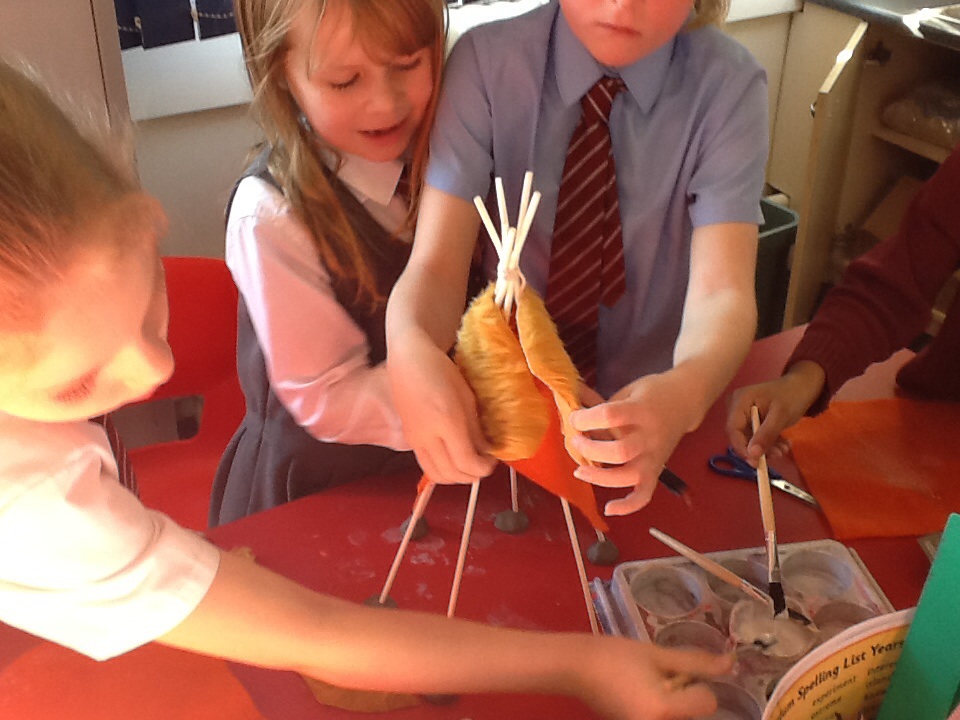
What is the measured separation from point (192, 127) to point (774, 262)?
1.35 metres

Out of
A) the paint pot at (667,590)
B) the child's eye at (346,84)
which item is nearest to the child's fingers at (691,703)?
the paint pot at (667,590)

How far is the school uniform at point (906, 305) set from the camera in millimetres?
1029

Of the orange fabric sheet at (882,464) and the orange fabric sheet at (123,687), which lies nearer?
the orange fabric sheet at (123,687)

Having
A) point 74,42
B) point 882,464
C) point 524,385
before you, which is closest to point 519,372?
point 524,385

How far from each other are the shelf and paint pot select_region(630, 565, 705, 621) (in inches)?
58.6

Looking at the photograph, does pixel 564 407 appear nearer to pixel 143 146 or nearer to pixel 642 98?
pixel 642 98

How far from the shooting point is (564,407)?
0.66 metres

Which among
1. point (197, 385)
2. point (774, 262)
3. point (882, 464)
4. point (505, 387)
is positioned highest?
point (505, 387)

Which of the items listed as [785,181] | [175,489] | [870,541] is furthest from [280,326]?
[785,181]

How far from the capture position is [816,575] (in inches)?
31.2

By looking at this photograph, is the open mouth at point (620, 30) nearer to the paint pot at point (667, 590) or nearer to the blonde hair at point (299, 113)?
the blonde hair at point (299, 113)

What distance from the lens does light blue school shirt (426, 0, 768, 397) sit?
3.06ft

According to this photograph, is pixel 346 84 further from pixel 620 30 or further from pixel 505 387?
pixel 505 387

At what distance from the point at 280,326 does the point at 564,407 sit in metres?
0.48
